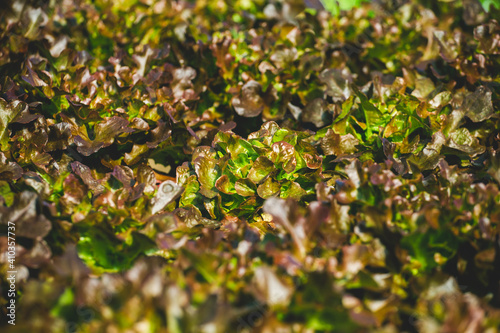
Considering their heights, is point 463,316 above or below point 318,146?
above

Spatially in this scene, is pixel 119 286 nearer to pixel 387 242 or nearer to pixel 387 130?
pixel 387 242

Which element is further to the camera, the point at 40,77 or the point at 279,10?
the point at 279,10

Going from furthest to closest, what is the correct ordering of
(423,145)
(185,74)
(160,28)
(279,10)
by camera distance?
(279,10)
(160,28)
(185,74)
(423,145)

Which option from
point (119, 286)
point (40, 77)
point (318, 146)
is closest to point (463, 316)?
point (119, 286)

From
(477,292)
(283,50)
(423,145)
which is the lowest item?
(477,292)

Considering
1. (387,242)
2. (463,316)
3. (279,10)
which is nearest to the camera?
(463,316)

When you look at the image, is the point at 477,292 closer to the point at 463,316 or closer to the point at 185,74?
the point at 463,316

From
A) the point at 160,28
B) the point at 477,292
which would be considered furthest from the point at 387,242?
the point at 160,28
